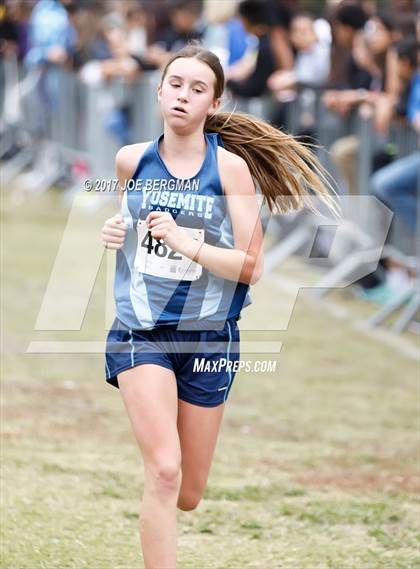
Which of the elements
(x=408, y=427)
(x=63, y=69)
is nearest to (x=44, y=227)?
(x=63, y=69)

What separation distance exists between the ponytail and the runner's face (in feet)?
0.71

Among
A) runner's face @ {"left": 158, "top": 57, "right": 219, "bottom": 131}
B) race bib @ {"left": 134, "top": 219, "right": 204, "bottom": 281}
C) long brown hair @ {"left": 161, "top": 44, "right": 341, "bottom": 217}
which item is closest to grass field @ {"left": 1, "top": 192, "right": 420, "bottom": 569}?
race bib @ {"left": 134, "top": 219, "right": 204, "bottom": 281}

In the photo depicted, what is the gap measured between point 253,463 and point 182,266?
7.55 ft

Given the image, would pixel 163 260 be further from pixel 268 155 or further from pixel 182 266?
pixel 268 155

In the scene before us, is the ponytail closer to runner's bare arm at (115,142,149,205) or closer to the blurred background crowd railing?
runner's bare arm at (115,142,149,205)

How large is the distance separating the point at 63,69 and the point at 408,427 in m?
11.3

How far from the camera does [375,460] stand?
6473 millimetres

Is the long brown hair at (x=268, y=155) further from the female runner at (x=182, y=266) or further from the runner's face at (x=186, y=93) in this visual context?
the runner's face at (x=186, y=93)

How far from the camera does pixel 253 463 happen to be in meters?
6.37

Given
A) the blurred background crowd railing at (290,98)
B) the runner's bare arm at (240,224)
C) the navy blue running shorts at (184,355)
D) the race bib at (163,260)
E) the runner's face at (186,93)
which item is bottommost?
the blurred background crowd railing at (290,98)

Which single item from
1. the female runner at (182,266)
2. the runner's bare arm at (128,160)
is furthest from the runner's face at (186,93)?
the runner's bare arm at (128,160)

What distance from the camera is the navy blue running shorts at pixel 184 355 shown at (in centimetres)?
424

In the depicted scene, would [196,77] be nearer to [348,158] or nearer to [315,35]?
[348,158]

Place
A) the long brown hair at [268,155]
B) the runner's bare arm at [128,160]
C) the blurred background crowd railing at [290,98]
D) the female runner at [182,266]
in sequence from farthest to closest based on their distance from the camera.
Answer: the blurred background crowd railing at [290,98] < the long brown hair at [268,155] < the runner's bare arm at [128,160] < the female runner at [182,266]
